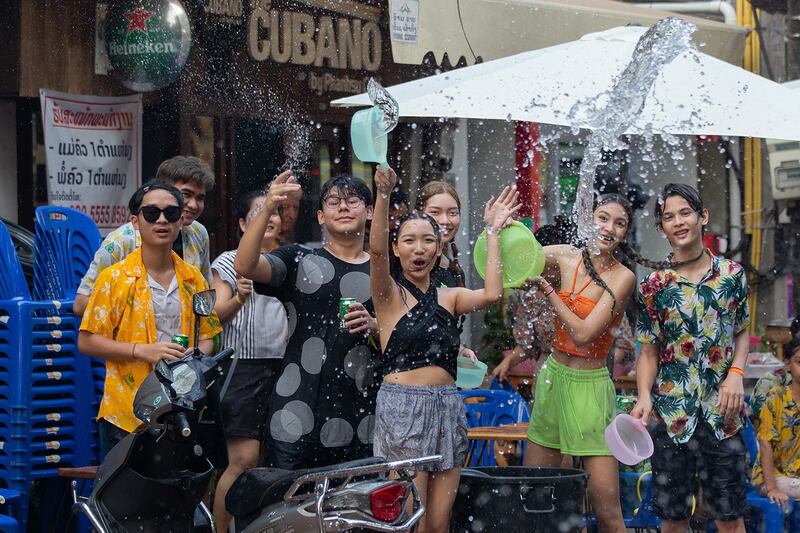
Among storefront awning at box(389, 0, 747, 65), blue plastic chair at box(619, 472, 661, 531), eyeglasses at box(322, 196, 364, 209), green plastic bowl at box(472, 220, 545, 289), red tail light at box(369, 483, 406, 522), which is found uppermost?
storefront awning at box(389, 0, 747, 65)

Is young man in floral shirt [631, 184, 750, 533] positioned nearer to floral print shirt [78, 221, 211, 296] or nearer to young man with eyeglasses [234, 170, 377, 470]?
young man with eyeglasses [234, 170, 377, 470]

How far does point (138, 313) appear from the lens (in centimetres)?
525

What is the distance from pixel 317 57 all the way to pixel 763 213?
5.67m

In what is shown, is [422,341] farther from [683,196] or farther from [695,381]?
[683,196]

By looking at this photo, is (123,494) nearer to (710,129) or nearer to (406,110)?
(406,110)

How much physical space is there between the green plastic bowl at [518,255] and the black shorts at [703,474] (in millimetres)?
1020

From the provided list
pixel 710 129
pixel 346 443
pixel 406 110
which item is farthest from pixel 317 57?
pixel 346 443

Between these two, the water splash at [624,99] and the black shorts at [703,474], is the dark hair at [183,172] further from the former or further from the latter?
the black shorts at [703,474]

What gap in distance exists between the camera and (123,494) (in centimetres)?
453

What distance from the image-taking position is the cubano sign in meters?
8.76

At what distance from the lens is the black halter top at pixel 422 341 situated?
16.1 feet

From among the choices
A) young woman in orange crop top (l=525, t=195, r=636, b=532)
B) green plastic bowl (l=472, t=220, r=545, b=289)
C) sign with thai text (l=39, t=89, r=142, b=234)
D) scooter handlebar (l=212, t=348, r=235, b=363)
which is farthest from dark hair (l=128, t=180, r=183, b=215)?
sign with thai text (l=39, t=89, r=142, b=234)

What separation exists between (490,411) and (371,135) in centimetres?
250

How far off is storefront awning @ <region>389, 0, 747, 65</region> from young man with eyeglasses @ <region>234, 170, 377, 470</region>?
13.1ft
